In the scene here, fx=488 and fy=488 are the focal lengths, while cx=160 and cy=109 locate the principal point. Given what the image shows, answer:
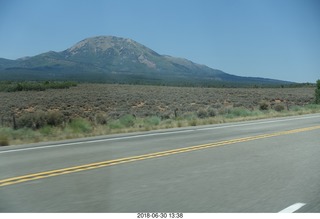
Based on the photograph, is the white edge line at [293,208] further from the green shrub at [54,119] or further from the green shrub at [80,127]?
the green shrub at [54,119]

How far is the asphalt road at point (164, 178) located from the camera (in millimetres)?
6895

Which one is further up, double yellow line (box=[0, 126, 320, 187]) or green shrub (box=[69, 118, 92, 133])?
double yellow line (box=[0, 126, 320, 187])

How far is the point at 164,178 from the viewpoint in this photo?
353 inches

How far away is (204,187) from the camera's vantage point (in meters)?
8.08

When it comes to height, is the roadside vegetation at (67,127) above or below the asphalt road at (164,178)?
below

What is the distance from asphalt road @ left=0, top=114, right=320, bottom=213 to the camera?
22.6 ft

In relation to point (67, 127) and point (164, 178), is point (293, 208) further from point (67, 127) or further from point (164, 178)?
point (67, 127)

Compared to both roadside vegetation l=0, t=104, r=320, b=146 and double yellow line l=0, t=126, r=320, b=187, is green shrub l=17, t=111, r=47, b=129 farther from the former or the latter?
double yellow line l=0, t=126, r=320, b=187

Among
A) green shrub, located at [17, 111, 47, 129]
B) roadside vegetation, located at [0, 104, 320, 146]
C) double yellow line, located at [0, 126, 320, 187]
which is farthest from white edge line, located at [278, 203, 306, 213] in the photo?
green shrub, located at [17, 111, 47, 129]

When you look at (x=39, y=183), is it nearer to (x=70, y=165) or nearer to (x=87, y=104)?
(x=70, y=165)

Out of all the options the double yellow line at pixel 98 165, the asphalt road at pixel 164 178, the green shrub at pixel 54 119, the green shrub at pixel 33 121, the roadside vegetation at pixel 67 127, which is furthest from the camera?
the green shrub at pixel 54 119

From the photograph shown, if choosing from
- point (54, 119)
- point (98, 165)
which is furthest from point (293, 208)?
point (54, 119)

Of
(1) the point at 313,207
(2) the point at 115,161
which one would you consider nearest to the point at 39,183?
(2) the point at 115,161

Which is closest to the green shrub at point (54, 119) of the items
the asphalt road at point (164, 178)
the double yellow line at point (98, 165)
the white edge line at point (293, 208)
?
the asphalt road at point (164, 178)
